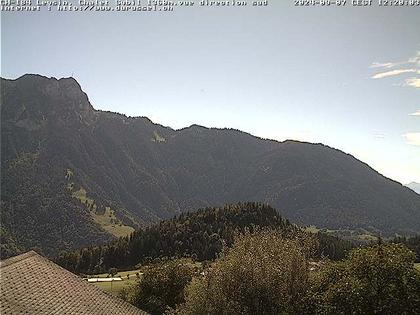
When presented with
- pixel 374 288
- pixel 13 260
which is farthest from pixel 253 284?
pixel 13 260

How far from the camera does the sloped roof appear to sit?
17.3m

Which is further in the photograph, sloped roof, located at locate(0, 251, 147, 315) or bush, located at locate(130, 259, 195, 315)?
bush, located at locate(130, 259, 195, 315)

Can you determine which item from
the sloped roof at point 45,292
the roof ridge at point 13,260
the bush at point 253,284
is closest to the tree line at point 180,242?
the bush at point 253,284

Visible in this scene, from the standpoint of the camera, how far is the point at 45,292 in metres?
19.0

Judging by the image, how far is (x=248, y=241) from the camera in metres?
31.2

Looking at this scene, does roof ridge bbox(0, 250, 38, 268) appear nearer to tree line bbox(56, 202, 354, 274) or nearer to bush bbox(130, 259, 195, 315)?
bush bbox(130, 259, 195, 315)

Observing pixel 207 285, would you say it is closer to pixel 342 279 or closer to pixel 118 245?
pixel 342 279

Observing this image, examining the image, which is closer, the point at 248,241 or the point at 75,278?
the point at 75,278

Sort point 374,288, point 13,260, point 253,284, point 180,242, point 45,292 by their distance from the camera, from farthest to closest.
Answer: point 180,242, point 253,284, point 374,288, point 13,260, point 45,292

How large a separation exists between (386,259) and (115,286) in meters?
49.3

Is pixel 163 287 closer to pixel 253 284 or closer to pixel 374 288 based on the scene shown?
pixel 253 284

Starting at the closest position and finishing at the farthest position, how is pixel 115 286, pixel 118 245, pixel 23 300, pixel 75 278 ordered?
pixel 23 300, pixel 75 278, pixel 115 286, pixel 118 245

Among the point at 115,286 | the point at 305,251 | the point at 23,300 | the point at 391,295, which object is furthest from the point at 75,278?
the point at 115,286

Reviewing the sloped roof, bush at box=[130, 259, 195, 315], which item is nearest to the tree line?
bush at box=[130, 259, 195, 315]
